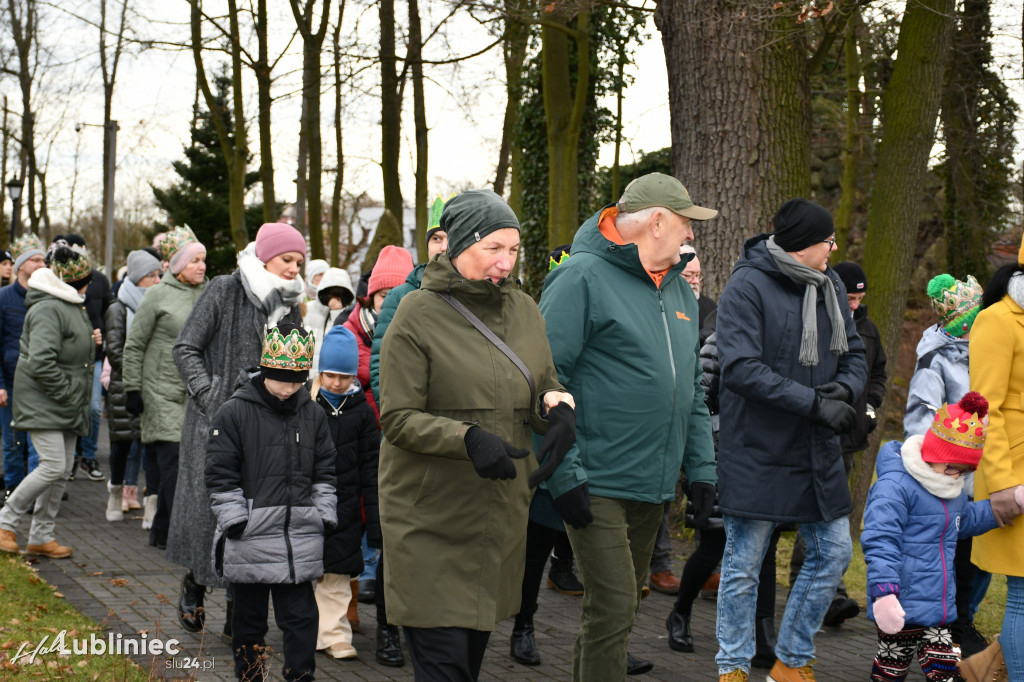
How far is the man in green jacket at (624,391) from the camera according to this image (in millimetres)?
4219

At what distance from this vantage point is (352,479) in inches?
225

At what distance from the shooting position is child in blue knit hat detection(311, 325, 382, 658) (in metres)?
5.60

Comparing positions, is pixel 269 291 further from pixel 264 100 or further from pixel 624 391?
pixel 264 100

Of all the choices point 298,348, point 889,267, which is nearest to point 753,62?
point 889,267

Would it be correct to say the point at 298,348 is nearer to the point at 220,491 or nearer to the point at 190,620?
the point at 220,491

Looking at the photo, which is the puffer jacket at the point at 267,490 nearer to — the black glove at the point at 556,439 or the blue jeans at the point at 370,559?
the black glove at the point at 556,439

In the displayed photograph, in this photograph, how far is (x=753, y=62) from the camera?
27.8 feet

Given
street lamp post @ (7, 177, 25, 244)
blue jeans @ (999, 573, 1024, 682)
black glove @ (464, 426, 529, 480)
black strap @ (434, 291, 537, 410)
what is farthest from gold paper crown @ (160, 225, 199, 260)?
street lamp post @ (7, 177, 25, 244)

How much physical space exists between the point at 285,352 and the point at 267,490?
1.98 feet

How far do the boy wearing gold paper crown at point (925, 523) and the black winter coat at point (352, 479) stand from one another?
2.43m

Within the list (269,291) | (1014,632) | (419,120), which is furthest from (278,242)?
(419,120)

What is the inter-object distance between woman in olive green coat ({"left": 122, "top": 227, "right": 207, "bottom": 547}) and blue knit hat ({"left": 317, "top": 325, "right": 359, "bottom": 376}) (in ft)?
6.94

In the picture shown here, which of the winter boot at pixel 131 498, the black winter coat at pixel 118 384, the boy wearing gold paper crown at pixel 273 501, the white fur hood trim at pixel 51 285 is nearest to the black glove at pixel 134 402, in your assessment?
the white fur hood trim at pixel 51 285

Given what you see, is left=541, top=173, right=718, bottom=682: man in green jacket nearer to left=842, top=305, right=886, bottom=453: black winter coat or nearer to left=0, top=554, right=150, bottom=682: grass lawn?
left=0, top=554, right=150, bottom=682: grass lawn
